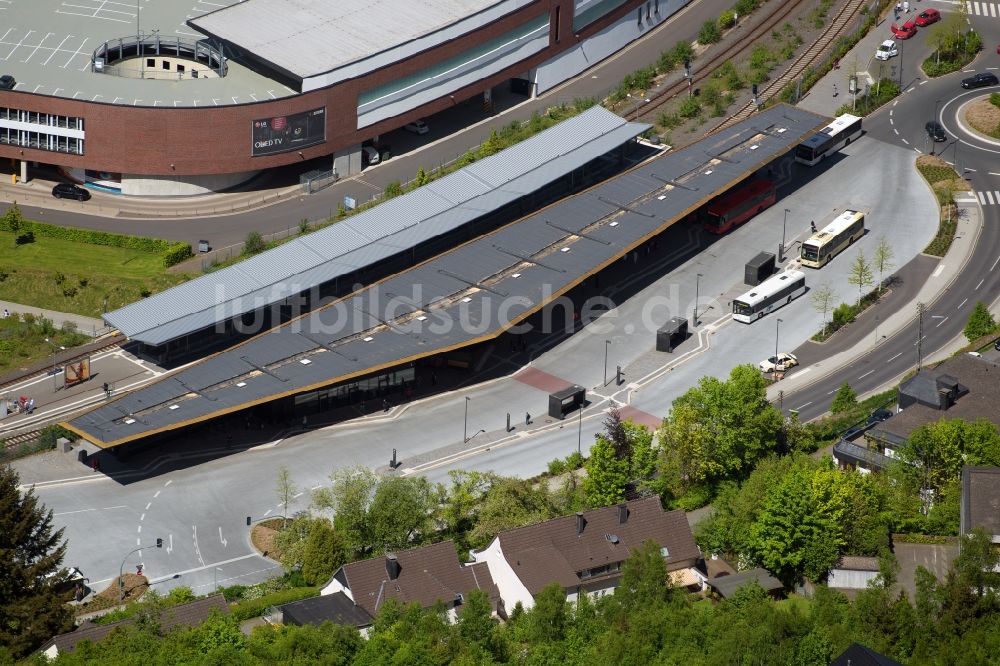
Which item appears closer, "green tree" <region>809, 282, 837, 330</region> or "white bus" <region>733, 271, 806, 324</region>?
"white bus" <region>733, 271, 806, 324</region>

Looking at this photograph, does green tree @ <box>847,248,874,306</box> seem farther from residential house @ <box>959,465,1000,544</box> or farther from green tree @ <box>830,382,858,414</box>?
residential house @ <box>959,465,1000,544</box>

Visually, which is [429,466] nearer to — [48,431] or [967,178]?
[48,431]

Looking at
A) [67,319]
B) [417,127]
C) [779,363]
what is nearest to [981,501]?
[779,363]

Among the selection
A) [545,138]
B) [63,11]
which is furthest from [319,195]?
[63,11]

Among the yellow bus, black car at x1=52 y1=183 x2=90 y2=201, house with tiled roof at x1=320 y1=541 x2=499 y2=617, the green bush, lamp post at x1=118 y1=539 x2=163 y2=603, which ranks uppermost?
the yellow bus

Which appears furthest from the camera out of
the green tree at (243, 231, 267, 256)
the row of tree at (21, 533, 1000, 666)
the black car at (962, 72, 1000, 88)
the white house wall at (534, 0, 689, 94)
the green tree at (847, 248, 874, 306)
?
the black car at (962, 72, 1000, 88)

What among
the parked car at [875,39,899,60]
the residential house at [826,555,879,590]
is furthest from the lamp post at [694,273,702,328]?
the parked car at [875,39,899,60]

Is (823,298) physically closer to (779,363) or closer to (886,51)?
(779,363)
